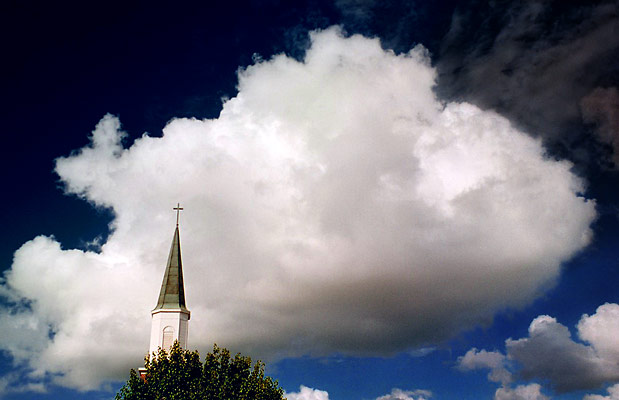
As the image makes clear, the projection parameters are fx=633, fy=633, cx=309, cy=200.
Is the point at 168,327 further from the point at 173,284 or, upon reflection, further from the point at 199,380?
the point at 199,380

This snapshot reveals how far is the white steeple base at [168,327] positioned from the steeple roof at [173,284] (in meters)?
0.62

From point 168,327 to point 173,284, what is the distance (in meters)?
4.87

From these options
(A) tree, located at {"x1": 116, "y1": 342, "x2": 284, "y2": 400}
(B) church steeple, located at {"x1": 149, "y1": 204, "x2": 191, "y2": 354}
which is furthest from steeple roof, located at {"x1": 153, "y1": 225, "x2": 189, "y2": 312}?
(A) tree, located at {"x1": 116, "y1": 342, "x2": 284, "y2": 400}

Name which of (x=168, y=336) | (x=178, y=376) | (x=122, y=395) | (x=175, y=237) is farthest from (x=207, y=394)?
(x=175, y=237)

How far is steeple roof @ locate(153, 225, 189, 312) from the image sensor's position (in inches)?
2552

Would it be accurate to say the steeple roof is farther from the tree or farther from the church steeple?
the tree

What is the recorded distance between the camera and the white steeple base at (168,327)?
62750 mm

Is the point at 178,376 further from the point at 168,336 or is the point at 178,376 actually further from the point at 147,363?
the point at 168,336

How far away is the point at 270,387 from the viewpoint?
163 ft

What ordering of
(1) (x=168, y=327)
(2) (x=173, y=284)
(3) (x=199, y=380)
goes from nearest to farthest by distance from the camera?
(3) (x=199, y=380) < (1) (x=168, y=327) < (2) (x=173, y=284)

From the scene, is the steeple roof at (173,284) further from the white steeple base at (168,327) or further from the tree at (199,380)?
the tree at (199,380)

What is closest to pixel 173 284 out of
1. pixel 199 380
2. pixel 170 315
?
pixel 170 315

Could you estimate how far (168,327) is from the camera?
208 feet

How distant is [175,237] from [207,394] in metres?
26.0
